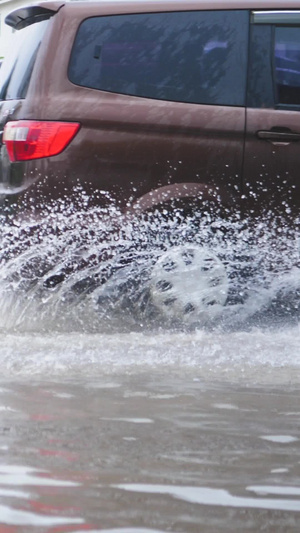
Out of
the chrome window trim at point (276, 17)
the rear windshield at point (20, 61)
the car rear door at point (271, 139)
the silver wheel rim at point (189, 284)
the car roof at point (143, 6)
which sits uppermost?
the car roof at point (143, 6)

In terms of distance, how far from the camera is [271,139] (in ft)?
19.9

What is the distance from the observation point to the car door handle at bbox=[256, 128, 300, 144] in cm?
606

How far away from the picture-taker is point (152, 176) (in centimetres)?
600

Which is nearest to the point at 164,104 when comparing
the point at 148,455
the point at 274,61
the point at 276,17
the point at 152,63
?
the point at 152,63

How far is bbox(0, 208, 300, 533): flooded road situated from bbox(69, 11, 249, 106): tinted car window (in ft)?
2.48

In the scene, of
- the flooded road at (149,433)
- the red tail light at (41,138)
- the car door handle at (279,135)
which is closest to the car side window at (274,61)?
the car door handle at (279,135)

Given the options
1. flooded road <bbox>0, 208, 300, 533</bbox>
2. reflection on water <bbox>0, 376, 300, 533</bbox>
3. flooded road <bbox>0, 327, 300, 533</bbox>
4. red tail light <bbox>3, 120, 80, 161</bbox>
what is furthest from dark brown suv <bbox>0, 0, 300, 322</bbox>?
reflection on water <bbox>0, 376, 300, 533</bbox>

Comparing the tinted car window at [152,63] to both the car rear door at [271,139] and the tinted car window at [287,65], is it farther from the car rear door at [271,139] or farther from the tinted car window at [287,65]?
the tinted car window at [287,65]

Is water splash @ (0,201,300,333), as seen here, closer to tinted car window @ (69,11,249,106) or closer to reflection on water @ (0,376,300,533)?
tinted car window @ (69,11,249,106)

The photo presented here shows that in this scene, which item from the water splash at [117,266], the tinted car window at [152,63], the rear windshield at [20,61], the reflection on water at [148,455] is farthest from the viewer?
the rear windshield at [20,61]

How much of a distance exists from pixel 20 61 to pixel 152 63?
0.81 metres

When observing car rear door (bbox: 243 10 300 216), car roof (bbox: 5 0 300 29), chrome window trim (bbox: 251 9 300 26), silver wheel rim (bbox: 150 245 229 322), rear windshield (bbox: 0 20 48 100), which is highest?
car roof (bbox: 5 0 300 29)

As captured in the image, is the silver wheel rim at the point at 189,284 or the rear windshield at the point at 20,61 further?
the rear windshield at the point at 20,61

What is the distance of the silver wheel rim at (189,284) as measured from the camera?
19.5ft
